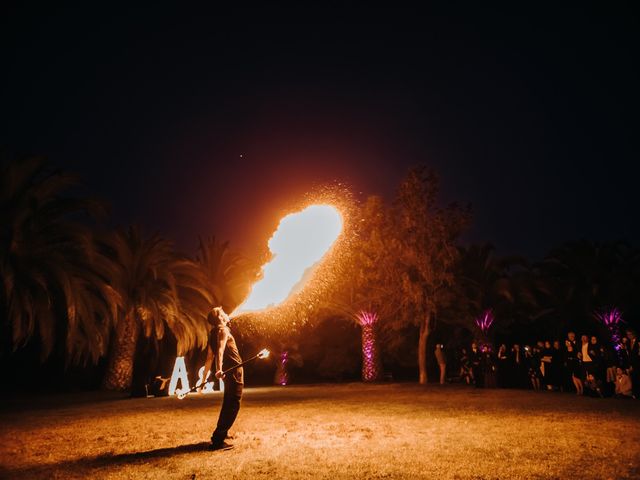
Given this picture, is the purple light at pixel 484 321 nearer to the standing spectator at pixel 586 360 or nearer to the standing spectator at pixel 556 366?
the standing spectator at pixel 556 366

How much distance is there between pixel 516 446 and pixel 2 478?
7.53 metres

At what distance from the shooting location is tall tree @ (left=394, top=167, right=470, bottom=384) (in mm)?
27405

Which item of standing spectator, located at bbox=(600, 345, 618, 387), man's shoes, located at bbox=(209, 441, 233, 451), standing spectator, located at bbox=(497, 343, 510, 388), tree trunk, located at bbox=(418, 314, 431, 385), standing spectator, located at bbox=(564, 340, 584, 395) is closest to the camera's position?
man's shoes, located at bbox=(209, 441, 233, 451)

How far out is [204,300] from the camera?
27812 mm

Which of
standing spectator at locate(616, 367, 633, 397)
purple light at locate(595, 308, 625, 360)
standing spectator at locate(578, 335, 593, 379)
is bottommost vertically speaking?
standing spectator at locate(616, 367, 633, 397)

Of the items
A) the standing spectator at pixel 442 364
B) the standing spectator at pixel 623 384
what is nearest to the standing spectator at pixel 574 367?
the standing spectator at pixel 623 384

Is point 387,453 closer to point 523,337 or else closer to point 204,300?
point 204,300

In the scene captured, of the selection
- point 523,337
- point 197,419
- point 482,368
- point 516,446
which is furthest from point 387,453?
point 523,337

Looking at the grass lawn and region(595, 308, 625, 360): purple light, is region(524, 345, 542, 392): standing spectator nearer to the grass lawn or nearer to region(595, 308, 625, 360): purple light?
the grass lawn

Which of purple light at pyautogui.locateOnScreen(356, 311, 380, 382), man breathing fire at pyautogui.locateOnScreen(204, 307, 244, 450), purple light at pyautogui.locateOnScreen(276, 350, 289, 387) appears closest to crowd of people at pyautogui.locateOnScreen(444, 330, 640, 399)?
purple light at pyautogui.locateOnScreen(356, 311, 380, 382)

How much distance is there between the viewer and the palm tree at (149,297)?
2455 centimetres

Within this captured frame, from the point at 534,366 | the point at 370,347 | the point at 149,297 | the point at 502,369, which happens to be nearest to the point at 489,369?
the point at 502,369

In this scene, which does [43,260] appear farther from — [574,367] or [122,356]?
[574,367]

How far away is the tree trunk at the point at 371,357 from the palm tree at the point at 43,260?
17.4 metres
